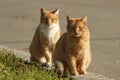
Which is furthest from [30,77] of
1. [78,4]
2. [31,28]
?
[78,4]

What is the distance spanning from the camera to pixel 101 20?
10.4 meters

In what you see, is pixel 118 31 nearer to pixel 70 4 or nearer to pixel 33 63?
pixel 70 4

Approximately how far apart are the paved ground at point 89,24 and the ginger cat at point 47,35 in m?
1.37

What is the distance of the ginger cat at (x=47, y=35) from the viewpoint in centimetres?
581

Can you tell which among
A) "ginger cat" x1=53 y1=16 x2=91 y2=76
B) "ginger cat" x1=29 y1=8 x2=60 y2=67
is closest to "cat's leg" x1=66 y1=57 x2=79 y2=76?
"ginger cat" x1=53 y1=16 x2=91 y2=76

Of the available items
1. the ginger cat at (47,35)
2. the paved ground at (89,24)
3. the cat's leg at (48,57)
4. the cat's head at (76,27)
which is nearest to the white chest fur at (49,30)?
the ginger cat at (47,35)

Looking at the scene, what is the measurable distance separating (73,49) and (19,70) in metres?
0.69

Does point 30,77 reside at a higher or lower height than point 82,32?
lower

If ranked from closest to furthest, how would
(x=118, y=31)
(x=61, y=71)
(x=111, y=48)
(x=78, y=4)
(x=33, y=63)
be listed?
(x=61, y=71)
(x=33, y=63)
(x=111, y=48)
(x=118, y=31)
(x=78, y=4)

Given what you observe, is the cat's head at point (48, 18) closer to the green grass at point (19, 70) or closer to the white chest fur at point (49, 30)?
the white chest fur at point (49, 30)

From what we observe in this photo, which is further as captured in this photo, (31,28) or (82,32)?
(31,28)

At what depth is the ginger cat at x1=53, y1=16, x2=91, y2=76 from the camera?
5145mm

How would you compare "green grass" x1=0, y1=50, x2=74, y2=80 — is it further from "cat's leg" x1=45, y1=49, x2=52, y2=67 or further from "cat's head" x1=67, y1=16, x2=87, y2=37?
"cat's head" x1=67, y1=16, x2=87, y2=37

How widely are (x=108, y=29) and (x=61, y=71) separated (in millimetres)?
4453
